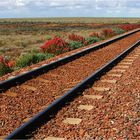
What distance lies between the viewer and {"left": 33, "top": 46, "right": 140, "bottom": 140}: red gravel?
514 centimetres

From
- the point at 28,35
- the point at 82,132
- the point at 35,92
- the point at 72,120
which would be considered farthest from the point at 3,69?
the point at 28,35

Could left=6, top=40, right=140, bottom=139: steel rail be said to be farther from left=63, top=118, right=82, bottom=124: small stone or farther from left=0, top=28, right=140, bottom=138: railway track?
left=63, top=118, right=82, bottom=124: small stone

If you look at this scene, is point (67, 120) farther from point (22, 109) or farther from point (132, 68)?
point (132, 68)

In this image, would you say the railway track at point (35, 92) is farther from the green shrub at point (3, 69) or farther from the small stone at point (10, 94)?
the green shrub at point (3, 69)

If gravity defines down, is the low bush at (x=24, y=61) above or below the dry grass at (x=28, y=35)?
above

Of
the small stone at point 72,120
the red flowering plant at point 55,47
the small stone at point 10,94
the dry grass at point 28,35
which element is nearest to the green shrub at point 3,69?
the small stone at point 10,94

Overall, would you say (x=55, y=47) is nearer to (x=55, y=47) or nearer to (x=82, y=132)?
Answer: (x=55, y=47)

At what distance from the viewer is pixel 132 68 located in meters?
11.7

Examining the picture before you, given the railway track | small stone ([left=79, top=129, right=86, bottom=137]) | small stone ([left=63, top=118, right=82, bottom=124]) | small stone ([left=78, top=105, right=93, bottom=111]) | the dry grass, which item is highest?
small stone ([left=79, top=129, right=86, bottom=137])

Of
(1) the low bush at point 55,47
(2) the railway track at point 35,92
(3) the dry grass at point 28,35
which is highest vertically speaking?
(2) the railway track at point 35,92

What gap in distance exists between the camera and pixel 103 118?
5977 millimetres

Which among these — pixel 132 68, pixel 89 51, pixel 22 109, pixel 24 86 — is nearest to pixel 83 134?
pixel 22 109

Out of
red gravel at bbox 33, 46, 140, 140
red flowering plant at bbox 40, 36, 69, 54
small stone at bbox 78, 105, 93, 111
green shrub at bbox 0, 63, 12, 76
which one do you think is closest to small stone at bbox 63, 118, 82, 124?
red gravel at bbox 33, 46, 140, 140

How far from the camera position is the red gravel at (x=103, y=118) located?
16.9 ft
